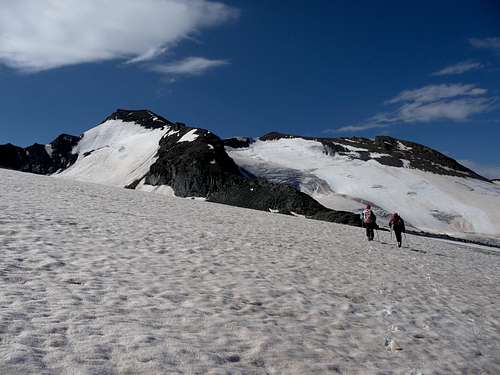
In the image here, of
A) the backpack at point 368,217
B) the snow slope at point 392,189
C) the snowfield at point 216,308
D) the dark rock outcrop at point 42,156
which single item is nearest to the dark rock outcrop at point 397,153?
the snow slope at point 392,189

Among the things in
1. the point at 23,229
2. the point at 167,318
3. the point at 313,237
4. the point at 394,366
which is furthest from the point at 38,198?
the point at 394,366

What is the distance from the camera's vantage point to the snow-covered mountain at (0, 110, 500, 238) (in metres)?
70.4

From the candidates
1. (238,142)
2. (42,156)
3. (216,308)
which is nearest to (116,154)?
(238,142)

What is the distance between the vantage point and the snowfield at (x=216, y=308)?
666 centimetres

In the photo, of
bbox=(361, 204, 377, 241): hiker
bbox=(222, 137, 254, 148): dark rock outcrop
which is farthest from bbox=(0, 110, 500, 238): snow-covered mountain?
bbox=(361, 204, 377, 241): hiker

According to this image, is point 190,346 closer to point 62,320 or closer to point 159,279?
point 62,320

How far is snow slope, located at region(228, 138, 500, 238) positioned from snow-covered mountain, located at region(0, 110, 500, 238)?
0.23 m

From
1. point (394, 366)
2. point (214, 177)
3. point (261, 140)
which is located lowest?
point (394, 366)

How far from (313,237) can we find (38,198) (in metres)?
16.1

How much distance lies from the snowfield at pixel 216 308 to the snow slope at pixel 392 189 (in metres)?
65.9

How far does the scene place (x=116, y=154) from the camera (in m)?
132

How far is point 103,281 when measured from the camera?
10117 mm

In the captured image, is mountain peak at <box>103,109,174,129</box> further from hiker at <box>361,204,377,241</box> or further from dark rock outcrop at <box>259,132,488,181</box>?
hiker at <box>361,204,377,241</box>

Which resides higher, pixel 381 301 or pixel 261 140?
pixel 261 140
